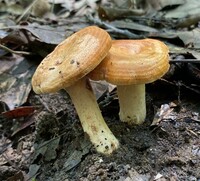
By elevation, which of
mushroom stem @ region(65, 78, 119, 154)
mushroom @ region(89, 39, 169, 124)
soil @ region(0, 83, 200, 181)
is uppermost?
mushroom @ region(89, 39, 169, 124)

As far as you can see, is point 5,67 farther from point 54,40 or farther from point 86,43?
point 86,43

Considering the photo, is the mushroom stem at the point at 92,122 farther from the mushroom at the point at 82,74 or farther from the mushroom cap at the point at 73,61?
the mushroom cap at the point at 73,61

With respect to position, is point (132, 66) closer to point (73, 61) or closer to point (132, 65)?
point (132, 65)

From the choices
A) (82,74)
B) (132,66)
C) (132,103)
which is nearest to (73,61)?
(82,74)

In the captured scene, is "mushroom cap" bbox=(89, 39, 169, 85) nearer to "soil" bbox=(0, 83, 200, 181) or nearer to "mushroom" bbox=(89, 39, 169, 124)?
"mushroom" bbox=(89, 39, 169, 124)

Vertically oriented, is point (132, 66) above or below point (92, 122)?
above

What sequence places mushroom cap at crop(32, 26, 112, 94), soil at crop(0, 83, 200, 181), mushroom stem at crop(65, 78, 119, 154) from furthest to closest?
mushroom stem at crop(65, 78, 119, 154), soil at crop(0, 83, 200, 181), mushroom cap at crop(32, 26, 112, 94)

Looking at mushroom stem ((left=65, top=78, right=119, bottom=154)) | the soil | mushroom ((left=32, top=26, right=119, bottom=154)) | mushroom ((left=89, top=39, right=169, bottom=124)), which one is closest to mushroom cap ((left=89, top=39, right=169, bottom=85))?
mushroom ((left=89, top=39, right=169, bottom=124))

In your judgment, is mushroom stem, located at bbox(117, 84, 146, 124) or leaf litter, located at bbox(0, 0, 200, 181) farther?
mushroom stem, located at bbox(117, 84, 146, 124)

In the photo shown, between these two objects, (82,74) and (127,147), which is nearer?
(82,74)
